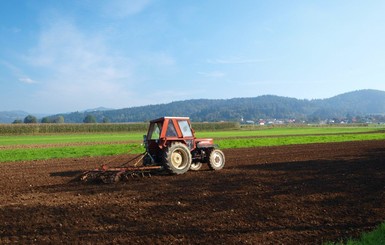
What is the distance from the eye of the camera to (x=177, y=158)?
13289mm

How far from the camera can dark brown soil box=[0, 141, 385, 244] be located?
641 centimetres

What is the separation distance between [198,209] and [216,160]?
658 centimetres

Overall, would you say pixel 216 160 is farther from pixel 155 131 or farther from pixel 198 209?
pixel 198 209

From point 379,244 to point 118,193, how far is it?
6.48 meters

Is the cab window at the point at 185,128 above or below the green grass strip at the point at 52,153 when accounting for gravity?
above

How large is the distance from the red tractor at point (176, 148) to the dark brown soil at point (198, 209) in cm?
64

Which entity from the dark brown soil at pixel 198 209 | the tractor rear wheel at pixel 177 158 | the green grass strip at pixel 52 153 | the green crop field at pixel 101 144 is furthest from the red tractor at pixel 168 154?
the green grass strip at pixel 52 153

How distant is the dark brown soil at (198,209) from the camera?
6.41 m

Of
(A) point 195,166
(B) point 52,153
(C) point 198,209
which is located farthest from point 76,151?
(C) point 198,209

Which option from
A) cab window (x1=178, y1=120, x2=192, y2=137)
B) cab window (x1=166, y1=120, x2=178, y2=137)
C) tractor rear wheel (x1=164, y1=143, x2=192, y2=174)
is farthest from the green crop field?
cab window (x1=178, y1=120, x2=192, y2=137)

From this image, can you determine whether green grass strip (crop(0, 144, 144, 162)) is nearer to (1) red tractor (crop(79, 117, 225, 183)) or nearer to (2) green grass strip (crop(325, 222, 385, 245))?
(1) red tractor (crop(79, 117, 225, 183))

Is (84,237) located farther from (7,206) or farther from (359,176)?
(359,176)

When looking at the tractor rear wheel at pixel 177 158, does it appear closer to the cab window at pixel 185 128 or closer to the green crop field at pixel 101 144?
the cab window at pixel 185 128

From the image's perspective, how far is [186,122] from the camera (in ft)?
45.7
